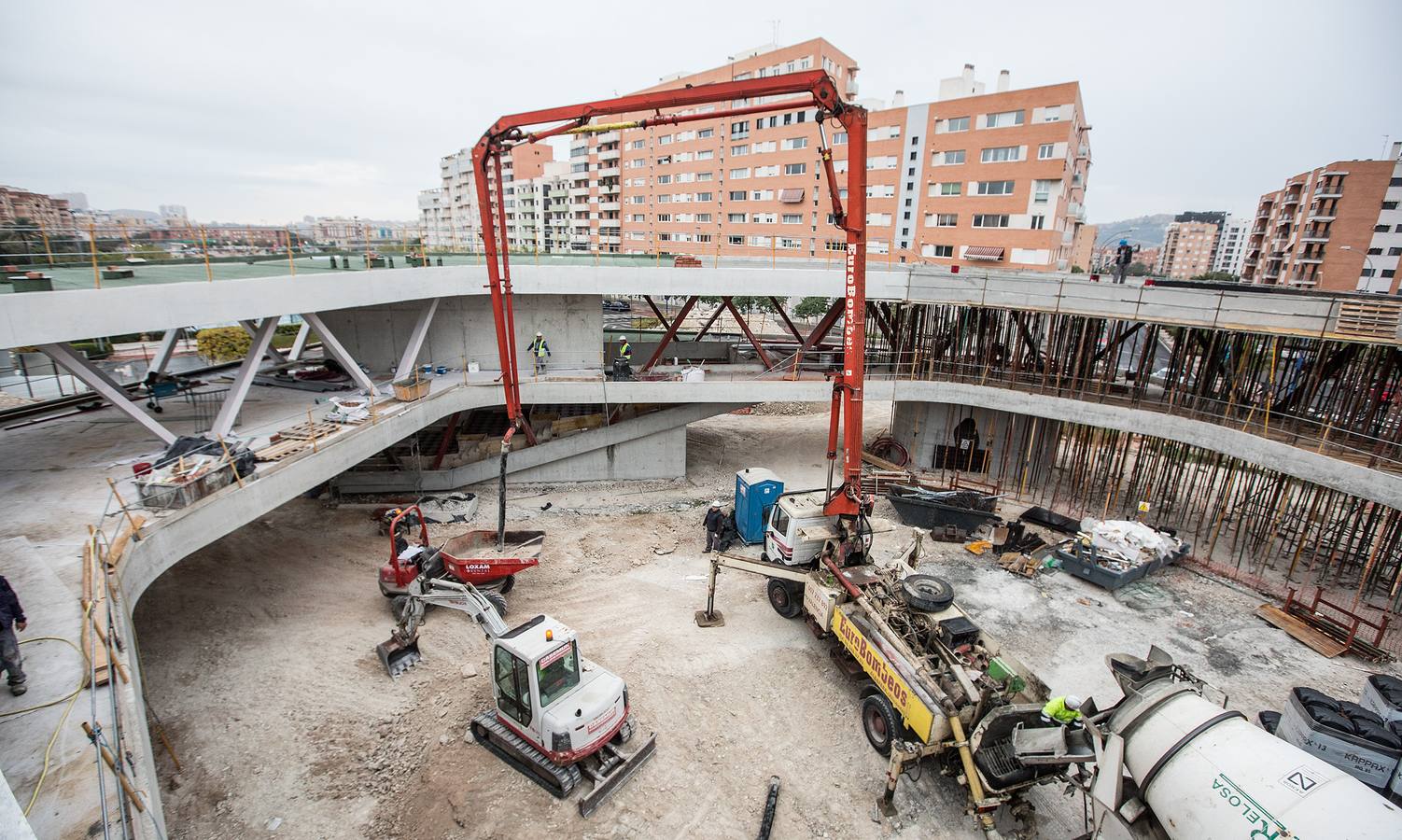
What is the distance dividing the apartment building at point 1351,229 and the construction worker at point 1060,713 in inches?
2353

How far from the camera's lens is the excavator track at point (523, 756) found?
8828 millimetres

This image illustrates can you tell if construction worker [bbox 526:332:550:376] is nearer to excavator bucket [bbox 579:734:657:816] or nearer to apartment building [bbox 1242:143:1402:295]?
excavator bucket [bbox 579:734:657:816]

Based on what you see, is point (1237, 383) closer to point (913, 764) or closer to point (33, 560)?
point (913, 764)

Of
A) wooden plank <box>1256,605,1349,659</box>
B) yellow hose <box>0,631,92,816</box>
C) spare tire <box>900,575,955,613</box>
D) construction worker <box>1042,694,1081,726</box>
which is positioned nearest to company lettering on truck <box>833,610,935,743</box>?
spare tire <box>900,575,955,613</box>

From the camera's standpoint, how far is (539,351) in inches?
810

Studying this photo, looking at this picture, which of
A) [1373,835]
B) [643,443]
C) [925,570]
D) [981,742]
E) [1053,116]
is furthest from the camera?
[1053,116]

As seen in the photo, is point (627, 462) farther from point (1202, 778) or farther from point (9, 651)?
point (1202, 778)

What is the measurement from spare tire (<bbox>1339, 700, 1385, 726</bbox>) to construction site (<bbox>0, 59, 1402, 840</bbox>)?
0.44ft

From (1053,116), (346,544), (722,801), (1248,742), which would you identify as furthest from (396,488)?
(1053,116)

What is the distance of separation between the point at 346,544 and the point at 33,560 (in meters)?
8.05

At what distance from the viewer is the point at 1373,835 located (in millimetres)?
5617

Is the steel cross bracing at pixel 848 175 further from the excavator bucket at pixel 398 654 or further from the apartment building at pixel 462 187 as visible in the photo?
the apartment building at pixel 462 187

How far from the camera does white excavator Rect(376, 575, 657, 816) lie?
342 inches

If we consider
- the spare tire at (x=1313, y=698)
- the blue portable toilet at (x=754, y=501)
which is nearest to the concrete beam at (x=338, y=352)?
the blue portable toilet at (x=754, y=501)
